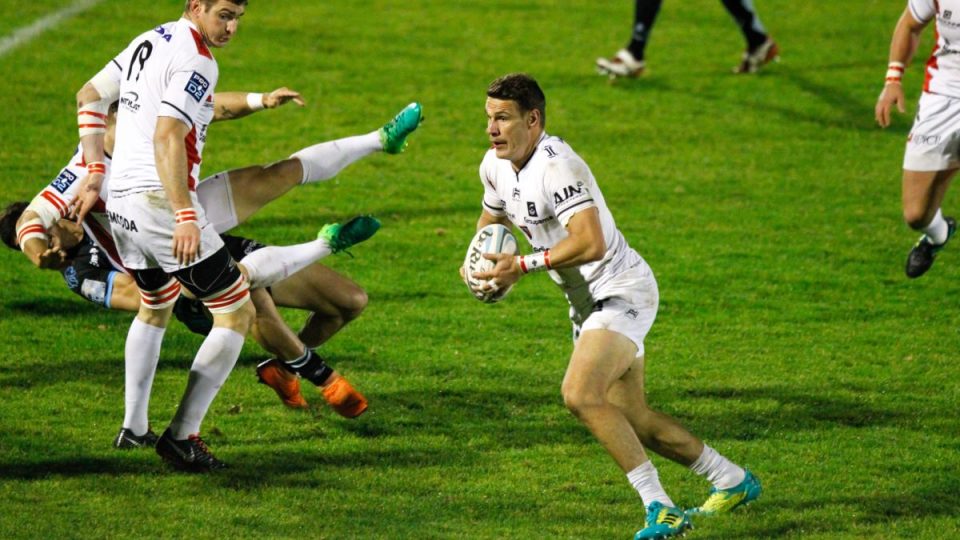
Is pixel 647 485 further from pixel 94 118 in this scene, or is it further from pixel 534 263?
pixel 94 118

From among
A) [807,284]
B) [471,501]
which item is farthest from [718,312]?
[471,501]

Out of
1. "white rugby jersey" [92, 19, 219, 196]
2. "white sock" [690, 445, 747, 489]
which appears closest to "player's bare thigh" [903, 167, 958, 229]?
"white sock" [690, 445, 747, 489]

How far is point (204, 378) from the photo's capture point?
6.85m

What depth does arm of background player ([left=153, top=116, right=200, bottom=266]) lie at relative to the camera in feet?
20.8

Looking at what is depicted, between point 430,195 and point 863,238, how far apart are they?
3.67m

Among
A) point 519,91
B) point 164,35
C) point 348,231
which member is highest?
point 519,91

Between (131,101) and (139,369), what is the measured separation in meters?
1.39

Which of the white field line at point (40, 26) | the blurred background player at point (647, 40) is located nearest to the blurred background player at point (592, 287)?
the blurred background player at point (647, 40)

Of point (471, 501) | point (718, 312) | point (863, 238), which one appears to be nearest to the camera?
point (471, 501)

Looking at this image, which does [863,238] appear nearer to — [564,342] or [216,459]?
[564,342]

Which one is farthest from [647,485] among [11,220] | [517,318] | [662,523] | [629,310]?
[11,220]

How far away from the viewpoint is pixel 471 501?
21.9 feet

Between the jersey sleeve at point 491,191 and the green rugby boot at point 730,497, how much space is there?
1.60 meters

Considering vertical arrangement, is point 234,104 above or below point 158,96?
below
